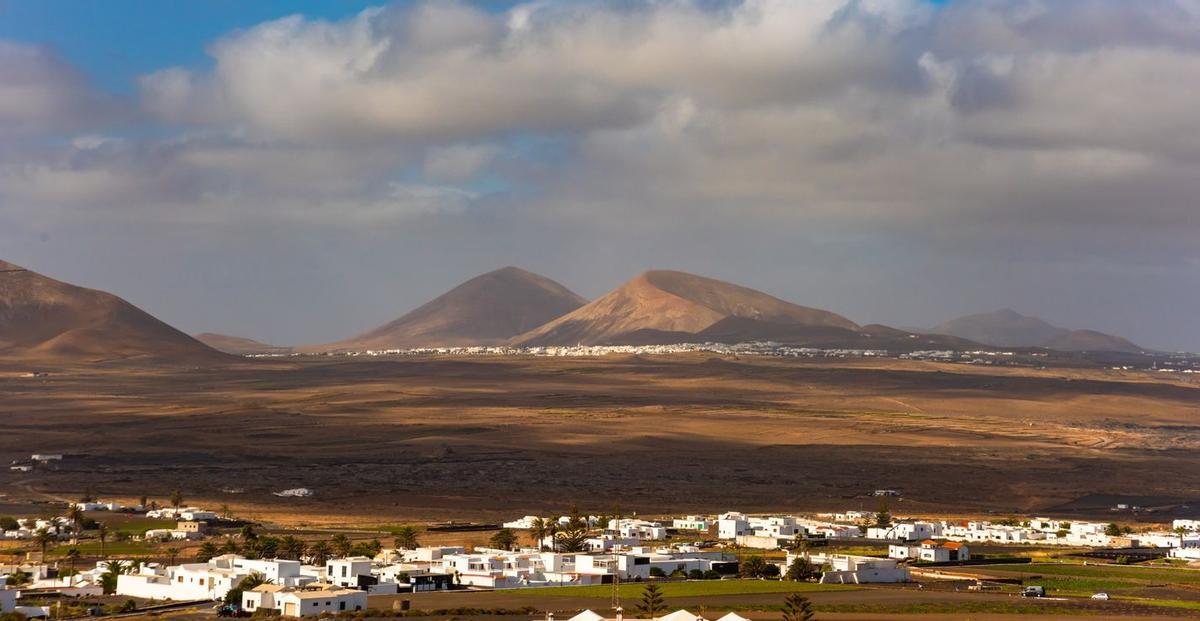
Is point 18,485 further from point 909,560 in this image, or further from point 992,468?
point 992,468

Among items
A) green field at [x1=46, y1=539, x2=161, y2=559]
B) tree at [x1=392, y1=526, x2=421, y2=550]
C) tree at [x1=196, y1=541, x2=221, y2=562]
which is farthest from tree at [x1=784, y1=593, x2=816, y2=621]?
green field at [x1=46, y1=539, x2=161, y2=559]

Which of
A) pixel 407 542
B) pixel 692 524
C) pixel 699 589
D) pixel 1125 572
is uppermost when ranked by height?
pixel 407 542

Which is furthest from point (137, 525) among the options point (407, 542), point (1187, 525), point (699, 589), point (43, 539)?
point (1187, 525)

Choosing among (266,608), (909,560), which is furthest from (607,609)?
(909,560)

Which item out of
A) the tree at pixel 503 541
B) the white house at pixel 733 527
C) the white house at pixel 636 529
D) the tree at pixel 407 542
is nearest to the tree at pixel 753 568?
the tree at pixel 503 541

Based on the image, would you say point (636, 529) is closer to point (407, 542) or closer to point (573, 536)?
point (573, 536)

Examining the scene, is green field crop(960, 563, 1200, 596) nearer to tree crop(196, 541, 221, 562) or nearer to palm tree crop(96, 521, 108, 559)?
tree crop(196, 541, 221, 562)

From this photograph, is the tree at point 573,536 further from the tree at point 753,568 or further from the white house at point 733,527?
the white house at point 733,527
